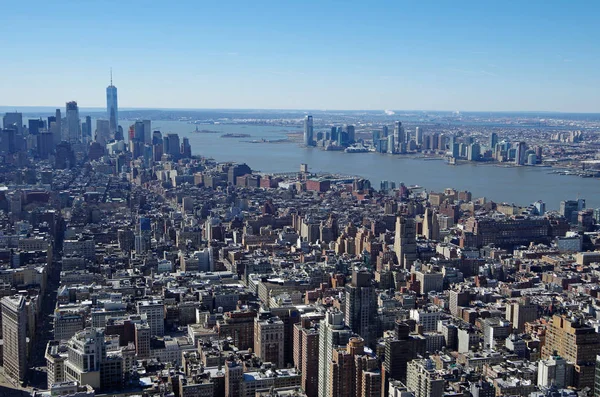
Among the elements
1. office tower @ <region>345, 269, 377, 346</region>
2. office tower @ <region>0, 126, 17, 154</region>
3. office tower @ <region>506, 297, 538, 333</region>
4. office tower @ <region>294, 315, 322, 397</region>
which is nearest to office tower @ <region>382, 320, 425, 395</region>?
office tower @ <region>294, 315, 322, 397</region>

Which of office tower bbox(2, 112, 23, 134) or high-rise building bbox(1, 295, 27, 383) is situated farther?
office tower bbox(2, 112, 23, 134)

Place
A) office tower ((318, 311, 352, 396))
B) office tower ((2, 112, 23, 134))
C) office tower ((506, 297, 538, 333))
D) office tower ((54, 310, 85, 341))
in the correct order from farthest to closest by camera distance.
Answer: office tower ((2, 112, 23, 134)) → office tower ((506, 297, 538, 333)) → office tower ((54, 310, 85, 341)) → office tower ((318, 311, 352, 396))

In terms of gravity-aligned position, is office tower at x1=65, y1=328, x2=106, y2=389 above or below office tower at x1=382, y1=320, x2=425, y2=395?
above

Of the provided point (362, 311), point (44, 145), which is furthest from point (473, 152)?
point (362, 311)

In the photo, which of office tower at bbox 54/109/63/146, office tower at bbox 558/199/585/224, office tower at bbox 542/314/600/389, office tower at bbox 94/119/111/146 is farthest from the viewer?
office tower at bbox 94/119/111/146

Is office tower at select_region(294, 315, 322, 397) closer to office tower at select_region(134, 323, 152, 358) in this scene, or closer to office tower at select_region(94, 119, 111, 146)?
office tower at select_region(134, 323, 152, 358)

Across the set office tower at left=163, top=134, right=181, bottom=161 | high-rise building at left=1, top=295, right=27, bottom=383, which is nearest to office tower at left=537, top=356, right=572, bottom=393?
high-rise building at left=1, top=295, right=27, bottom=383

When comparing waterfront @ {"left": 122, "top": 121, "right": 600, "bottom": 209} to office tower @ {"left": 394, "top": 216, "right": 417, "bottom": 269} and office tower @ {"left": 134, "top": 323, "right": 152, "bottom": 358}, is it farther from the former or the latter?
office tower @ {"left": 134, "top": 323, "right": 152, "bottom": 358}

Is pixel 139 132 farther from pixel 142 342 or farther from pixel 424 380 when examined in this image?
pixel 424 380

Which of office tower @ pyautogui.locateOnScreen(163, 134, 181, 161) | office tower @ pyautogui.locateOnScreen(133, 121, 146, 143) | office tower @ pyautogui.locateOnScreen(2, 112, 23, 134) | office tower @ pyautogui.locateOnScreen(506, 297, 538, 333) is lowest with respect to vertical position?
office tower @ pyautogui.locateOnScreen(506, 297, 538, 333)
